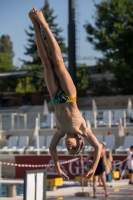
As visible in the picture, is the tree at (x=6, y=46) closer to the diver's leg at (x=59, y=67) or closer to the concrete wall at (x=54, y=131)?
the concrete wall at (x=54, y=131)

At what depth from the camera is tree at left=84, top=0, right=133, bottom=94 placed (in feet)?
108

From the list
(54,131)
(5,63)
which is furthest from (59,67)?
(5,63)

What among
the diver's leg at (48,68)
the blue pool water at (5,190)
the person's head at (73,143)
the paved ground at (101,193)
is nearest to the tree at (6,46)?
the blue pool water at (5,190)

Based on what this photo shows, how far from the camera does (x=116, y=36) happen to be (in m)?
33.2

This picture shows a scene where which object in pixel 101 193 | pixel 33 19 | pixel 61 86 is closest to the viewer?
pixel 33 19

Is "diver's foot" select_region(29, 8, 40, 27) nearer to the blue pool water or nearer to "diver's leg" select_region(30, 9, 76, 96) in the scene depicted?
"diver's leg" select_region(30, 9, 76, 96)

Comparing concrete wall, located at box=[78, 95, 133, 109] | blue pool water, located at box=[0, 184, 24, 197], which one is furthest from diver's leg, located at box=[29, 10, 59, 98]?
concrete wall, located at box=[78, 95, 133, 109]

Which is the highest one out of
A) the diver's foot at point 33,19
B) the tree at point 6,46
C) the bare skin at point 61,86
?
the tree at point 6,46

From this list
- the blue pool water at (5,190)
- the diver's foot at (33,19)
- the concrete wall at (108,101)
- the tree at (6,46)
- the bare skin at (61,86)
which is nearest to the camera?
the diver's foot at (33,19)

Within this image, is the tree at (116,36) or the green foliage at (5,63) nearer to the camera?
the tree at (116,36)

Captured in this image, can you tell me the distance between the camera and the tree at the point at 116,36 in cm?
3297

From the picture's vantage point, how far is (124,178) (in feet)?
69.8

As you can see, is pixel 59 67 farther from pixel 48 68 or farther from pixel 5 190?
pixel 5 190

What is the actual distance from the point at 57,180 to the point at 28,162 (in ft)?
19.6
